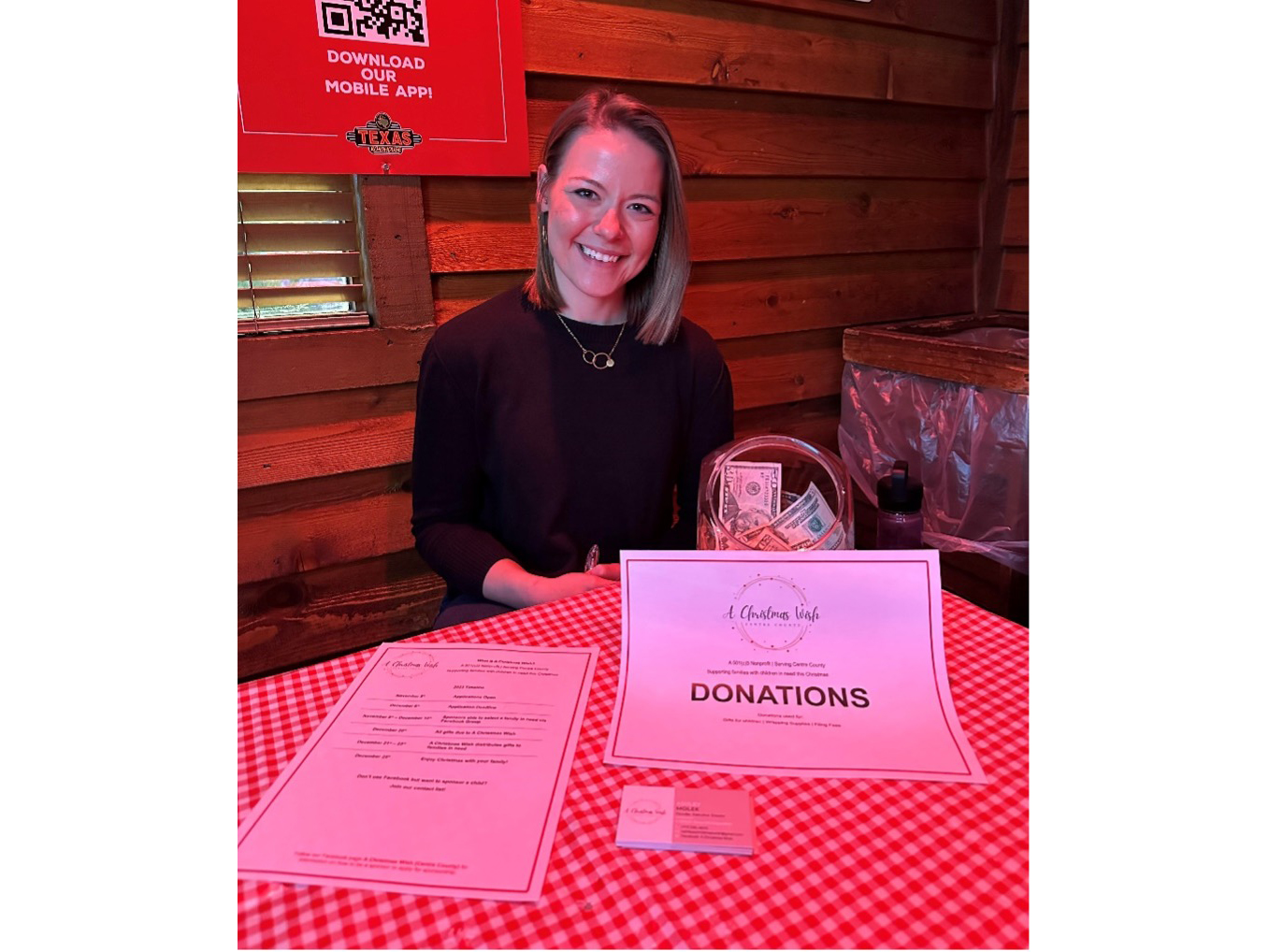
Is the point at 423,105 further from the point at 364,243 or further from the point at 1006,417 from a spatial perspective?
the point at 1006,417

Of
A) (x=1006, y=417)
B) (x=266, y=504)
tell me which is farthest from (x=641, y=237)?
(x=1006, y=417)

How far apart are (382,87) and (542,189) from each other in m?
0.45

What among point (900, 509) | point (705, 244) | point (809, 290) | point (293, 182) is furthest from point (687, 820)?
point (809, 290)

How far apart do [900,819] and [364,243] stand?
1.52m

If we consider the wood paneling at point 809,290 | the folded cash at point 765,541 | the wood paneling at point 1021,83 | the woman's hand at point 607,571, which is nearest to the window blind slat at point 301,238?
the wood paneling at point 809,290

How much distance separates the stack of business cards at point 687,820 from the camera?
515 millimetres

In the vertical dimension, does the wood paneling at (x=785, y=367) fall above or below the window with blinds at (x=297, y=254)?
below

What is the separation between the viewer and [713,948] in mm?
444

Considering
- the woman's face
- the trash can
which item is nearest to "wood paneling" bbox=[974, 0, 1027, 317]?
the trash can

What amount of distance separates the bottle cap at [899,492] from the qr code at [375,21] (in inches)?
49.6

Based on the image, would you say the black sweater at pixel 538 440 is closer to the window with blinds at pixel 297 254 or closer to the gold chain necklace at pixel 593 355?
the gold chain necklace at pixel 593 355

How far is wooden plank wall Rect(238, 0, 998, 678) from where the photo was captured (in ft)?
A: 5.61

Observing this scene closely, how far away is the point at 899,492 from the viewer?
116 cm

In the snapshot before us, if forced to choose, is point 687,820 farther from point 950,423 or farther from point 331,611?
point 950,423
